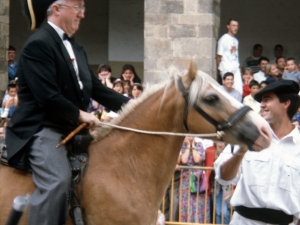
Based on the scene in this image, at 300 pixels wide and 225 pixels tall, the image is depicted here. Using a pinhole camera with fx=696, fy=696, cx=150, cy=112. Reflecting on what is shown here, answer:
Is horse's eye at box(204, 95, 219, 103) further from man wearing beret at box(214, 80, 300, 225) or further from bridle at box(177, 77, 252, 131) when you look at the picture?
man wearing beret at box(214, 80, 300, 225)

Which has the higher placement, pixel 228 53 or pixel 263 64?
pixel 228 53

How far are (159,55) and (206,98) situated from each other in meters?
8.67

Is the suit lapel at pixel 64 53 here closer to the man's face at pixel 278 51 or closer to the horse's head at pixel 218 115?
the horse's head at pixel 218 115

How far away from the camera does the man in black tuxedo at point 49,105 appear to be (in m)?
4.75

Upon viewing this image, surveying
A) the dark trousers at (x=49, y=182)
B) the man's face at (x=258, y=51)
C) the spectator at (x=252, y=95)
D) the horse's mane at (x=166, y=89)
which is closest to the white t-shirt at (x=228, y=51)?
the spectator at (x=252, y=95)

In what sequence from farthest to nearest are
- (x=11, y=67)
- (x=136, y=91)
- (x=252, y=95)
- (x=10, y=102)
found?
(x=11, y=67)
(x=10, y=102)
(x=252, y=95)
(x=136, y=91)

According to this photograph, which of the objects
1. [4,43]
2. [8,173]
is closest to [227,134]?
[8,173]

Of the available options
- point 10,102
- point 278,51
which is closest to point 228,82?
point 10,102

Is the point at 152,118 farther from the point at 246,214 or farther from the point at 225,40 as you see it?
the point at 225,40

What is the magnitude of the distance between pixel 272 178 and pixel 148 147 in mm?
977

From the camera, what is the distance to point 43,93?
15.8ft

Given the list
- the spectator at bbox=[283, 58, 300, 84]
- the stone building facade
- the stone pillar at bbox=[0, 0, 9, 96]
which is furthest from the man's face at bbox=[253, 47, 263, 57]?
the stone pillar at bbox=[0, 0, 9, 96]

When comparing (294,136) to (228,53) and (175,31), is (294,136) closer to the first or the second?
(175,31)

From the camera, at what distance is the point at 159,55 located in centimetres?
1340
